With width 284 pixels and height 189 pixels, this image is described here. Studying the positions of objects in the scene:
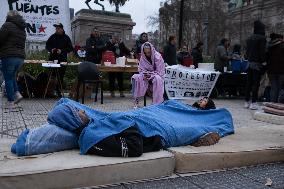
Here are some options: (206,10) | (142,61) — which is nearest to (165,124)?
(142,61)

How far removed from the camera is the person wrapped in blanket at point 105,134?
3.87m

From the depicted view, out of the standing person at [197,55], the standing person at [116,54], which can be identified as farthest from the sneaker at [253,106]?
the standing person at [197,55]

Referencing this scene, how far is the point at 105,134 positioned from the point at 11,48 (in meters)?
5.00

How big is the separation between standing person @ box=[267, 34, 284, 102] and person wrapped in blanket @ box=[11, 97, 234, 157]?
5.44 metres

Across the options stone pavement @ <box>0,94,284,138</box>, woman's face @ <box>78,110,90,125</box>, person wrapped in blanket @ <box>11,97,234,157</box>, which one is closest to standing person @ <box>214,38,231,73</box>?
stone pavement @ <box>0,94,284,138</box>

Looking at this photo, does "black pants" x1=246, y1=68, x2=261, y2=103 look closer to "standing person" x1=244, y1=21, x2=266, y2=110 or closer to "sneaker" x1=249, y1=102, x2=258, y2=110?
"standing person" x1=244, y1=21, x2=266, y2=110

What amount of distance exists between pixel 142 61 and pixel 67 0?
247 inches

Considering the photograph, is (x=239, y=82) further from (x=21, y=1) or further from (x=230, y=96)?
(x=21, y=1)

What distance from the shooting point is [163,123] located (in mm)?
4375

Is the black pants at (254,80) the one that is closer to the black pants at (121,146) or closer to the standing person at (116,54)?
the standing person at (116,54)

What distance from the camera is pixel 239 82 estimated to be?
1280cm

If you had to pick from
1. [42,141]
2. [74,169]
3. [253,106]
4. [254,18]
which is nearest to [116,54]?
[253,106]

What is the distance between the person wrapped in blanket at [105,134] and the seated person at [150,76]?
426 cm

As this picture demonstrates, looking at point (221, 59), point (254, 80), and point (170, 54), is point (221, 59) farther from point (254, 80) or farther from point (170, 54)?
point (254, 80)
